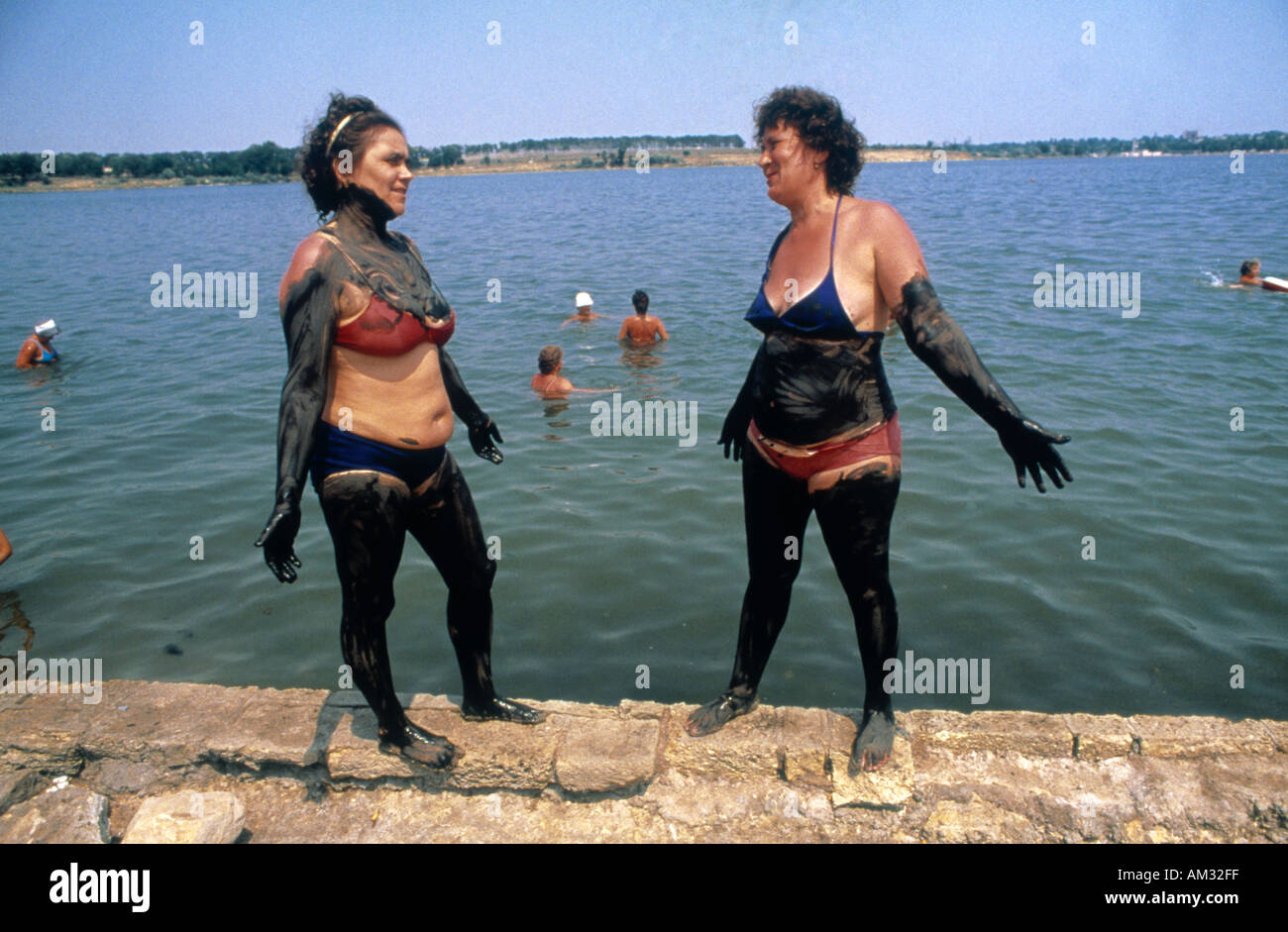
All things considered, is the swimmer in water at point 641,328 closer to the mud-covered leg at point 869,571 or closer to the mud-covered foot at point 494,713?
the mud-covered foot at point 494,713

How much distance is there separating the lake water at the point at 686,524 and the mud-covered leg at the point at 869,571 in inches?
59.1

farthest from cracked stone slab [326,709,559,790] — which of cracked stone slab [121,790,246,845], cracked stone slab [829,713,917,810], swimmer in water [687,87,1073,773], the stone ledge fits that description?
swimmer in water [687,87,1073,773]

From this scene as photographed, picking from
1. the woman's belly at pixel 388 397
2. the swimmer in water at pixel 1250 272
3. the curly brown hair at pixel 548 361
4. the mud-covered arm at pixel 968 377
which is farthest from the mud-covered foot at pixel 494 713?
the swimmer in water at pixel 1250 272

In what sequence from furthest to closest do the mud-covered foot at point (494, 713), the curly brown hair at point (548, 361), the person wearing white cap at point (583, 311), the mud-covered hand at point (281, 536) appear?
the person wearing white cap at point (583, 311), the curly brown hair at point (548, 361), the mud-covered foot at point (494, 713), the mud-covered hand at point (281, 536)

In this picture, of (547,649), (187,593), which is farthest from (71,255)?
(547,649)

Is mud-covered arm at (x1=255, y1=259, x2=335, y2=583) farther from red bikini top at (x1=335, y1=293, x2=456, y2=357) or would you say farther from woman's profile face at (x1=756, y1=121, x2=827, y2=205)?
woman's profile face at (x1=756, y1=121, x2=827, y2=205)

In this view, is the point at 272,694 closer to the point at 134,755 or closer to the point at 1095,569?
the point at 134,755

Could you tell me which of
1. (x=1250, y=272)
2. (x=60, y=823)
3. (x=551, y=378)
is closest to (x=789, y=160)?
(x=60, y=823)

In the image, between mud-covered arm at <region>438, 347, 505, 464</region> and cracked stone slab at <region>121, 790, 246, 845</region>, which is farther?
mud-covered arm at <region>438, 347, 505, 464</region>

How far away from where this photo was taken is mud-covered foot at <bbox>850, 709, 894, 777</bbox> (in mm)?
3107

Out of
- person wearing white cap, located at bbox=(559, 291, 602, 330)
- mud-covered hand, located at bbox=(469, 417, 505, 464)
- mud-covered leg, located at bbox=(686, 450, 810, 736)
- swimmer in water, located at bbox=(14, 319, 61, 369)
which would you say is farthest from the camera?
person wearing white cap, located at bbox=(559, 291, 602, 330)

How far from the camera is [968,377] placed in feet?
9.09

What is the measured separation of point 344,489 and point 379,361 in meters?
0.43

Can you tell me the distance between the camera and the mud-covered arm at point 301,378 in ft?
8.98
